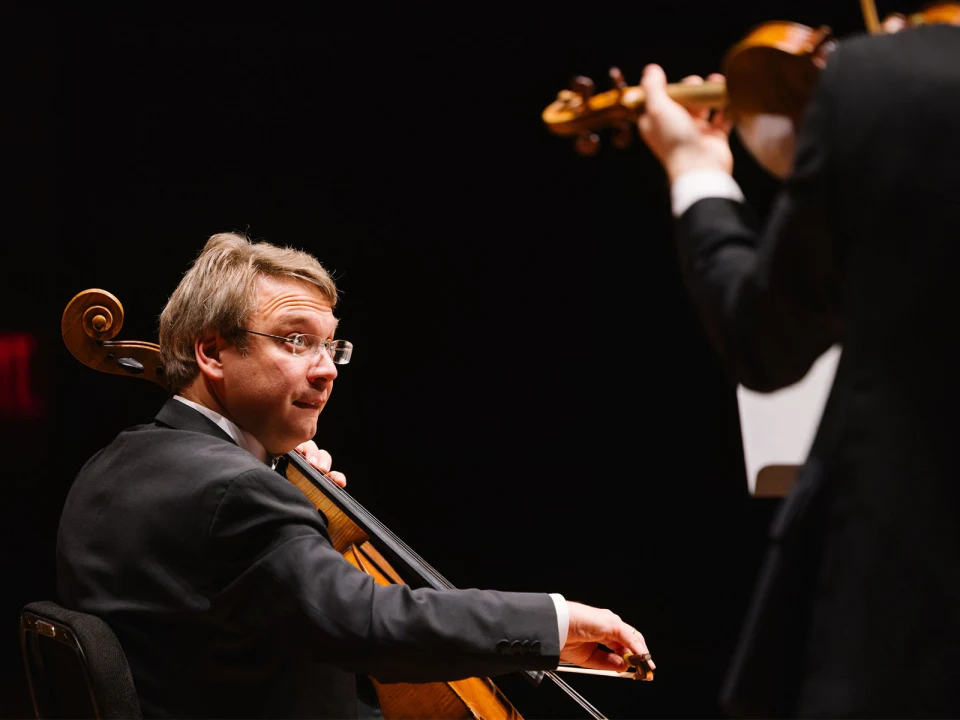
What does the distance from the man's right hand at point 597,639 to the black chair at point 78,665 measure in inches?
23.7

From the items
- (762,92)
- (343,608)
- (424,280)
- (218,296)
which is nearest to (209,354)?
(218,296)

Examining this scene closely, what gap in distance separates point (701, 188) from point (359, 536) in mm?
1023

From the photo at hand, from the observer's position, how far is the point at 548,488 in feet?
10.9

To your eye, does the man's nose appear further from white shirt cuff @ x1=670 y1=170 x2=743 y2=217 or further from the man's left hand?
white shirt cuff @ x1=670 y1=170 x2=743 y2=217

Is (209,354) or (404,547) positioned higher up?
(209,354)

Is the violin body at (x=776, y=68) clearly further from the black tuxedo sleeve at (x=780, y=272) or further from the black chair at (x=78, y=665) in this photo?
the black chair at (x=78, y=665)

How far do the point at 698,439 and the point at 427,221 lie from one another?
112 centimetres

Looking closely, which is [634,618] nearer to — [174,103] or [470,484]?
[470,484]

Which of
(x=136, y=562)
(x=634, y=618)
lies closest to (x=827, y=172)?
(x=136, y=562)

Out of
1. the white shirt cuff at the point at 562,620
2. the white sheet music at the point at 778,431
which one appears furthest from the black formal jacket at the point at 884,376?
the white shirt cuff at the point at 562,620

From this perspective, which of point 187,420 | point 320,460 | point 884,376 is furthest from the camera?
point 320,460

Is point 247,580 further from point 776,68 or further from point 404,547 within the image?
point 776,68

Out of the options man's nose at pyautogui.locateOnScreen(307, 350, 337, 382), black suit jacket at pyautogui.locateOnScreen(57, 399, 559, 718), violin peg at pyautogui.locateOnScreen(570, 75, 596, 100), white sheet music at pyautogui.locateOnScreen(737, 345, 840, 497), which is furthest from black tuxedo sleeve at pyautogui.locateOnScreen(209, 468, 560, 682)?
violin peg at pyautogui.locateOnScreen(570, 75, 596, 100)

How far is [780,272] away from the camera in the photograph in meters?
0.87
